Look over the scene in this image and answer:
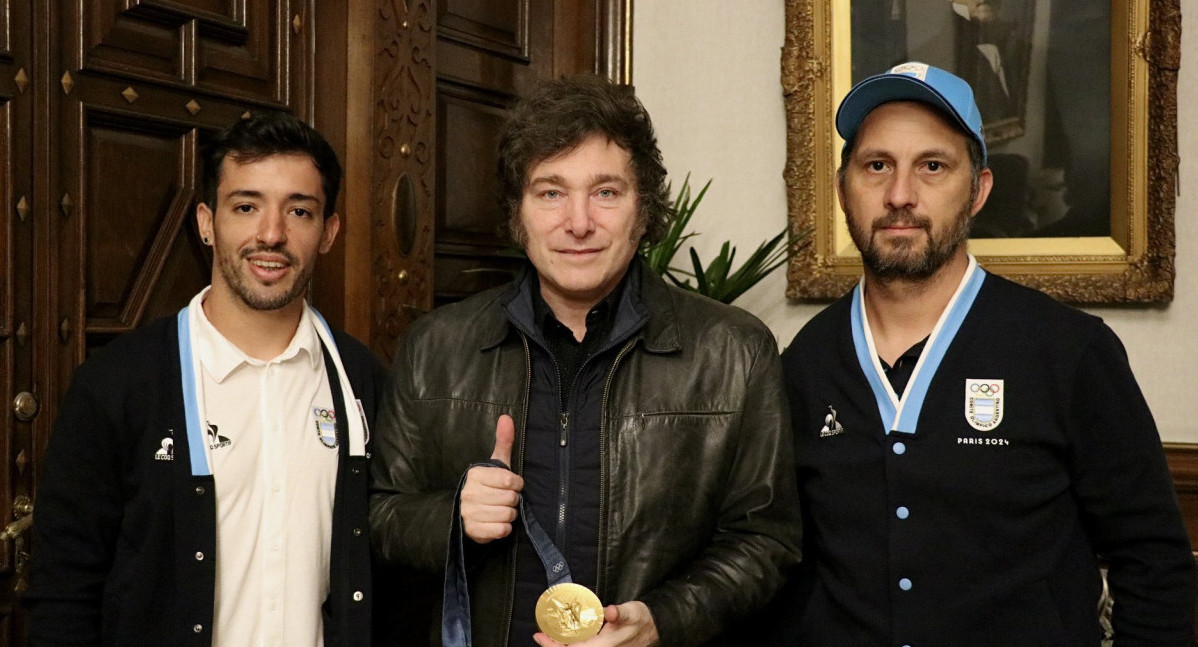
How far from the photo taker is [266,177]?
203 centimetres

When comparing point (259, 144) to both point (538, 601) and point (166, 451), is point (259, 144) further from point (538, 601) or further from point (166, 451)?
point (538, 601)

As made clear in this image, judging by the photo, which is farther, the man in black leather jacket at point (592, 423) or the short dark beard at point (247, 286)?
the short dark beard at point (247, 286)

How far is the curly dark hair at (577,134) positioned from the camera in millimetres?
1876

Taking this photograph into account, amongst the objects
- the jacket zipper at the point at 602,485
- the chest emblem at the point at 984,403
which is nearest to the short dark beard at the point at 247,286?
the jacket zipper at the point at 602,485

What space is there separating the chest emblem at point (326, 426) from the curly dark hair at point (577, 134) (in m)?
0.49

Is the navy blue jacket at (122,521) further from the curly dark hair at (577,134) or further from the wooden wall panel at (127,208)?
the curly dark hair at (577,134)

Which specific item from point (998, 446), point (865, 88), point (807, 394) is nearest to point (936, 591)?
point (998, 446)

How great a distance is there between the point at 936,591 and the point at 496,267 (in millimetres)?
2129

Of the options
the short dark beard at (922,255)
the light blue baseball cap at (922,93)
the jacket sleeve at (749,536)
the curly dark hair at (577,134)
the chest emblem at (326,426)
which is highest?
the light blue baseball cap at (922,93)

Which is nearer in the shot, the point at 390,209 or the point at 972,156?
the point at 972,156

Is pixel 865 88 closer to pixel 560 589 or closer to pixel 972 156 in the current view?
pixel 972 156

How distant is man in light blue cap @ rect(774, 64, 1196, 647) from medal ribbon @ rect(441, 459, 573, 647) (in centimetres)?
52

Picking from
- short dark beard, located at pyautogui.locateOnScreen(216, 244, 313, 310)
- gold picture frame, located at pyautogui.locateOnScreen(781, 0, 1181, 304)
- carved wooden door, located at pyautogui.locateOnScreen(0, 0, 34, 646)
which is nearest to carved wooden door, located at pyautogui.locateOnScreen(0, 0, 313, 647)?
carved wooden door, located at pyautogui.locateOnScreen(0, 0, 34, 646)

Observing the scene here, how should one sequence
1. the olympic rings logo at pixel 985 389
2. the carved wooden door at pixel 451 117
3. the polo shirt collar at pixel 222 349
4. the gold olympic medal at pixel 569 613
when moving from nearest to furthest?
1. the gold olympic medal at pixel 569 613
2. the olympic rings logo at pixel 985 389
3. the polo shirt collar at pixel 222 349
4. the carved wooden door at pixel 451 117
